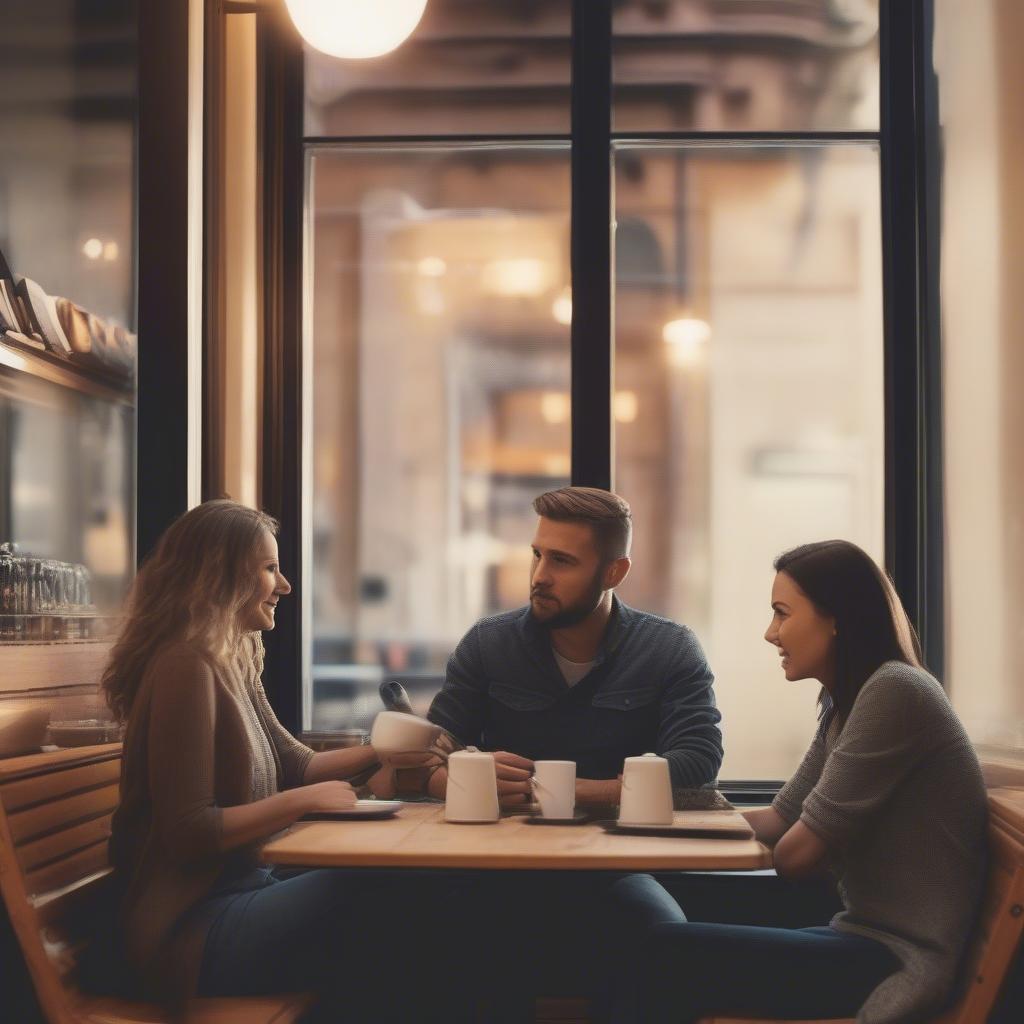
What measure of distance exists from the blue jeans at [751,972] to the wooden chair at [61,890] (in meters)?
0.62

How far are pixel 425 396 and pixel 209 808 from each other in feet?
6.56

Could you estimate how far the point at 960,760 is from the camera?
217 cm

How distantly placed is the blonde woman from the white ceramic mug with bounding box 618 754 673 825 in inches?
19.7

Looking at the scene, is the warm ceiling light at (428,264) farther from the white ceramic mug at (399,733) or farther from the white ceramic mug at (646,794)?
the white ceramic mug at (646,794)

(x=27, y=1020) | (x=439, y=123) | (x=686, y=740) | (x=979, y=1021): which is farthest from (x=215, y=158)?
(x=979, y=1021)

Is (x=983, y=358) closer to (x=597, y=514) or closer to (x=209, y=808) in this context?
(x=597, y=514)

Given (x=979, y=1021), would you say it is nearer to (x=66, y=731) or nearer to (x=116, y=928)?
(x=116, y=928)

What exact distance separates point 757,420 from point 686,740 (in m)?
1.35

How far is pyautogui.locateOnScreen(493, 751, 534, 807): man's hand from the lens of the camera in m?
2.61

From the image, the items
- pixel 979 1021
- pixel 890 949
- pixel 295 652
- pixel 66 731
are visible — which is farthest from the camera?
pixel 295 652

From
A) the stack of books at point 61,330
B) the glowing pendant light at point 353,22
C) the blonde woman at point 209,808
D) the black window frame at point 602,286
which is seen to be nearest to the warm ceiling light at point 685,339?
the black window frame at point 602,286

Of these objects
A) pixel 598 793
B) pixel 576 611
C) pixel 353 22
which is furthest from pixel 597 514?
pixel 353 22

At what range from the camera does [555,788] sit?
247 cm

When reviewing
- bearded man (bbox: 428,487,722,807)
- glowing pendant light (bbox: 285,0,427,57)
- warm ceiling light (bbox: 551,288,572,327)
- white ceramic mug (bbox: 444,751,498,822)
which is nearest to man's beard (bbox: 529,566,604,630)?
bearded man (bbox: 428,487,722,807)
